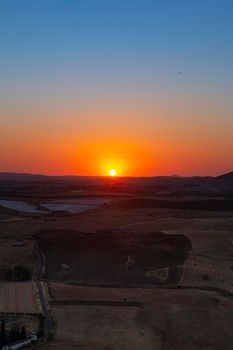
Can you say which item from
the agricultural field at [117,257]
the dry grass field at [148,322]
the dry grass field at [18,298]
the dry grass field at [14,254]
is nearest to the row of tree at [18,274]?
the dry grass field at [14,254]

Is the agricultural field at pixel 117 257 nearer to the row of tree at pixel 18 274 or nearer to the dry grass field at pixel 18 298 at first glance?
the row of tree at pixel 18 274

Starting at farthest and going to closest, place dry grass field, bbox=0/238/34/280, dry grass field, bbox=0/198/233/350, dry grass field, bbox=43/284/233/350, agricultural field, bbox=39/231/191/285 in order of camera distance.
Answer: dry grass field, bbox=0/238/34/280, agricultural field, bbox=39/231/191/285, dry grass field, bbox=0/198/233/350, dry grass field, bbox=43/284/233/350

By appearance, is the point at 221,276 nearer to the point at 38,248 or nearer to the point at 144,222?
the point at 38,248

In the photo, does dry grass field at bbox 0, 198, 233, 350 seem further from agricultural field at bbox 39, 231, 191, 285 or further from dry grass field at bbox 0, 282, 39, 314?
dry grass field at bbox 0, 282, 39, 314

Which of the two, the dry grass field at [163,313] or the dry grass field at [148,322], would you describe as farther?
the dry grass field at [163,313]

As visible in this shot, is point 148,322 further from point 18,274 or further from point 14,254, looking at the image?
point 14,254

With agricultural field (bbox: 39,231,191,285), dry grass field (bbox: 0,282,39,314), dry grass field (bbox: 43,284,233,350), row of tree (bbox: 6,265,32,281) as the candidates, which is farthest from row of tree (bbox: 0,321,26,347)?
agricultural field (bbox: 39,231,191,285)

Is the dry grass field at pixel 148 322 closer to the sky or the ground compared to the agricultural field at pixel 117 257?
closer to the ground

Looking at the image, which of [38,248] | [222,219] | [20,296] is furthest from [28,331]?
[222,219]
